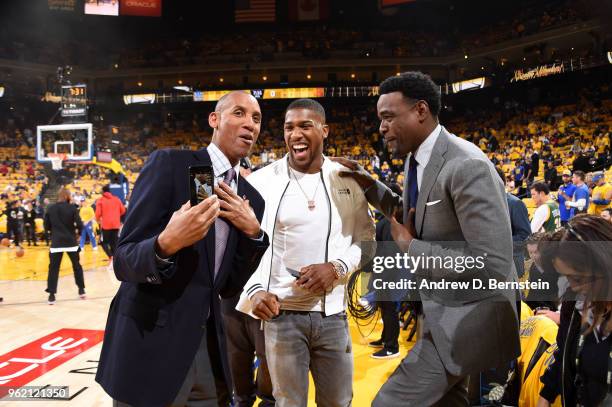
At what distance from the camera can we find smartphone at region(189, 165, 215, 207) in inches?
56.9

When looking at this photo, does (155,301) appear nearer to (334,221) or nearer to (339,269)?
(339,269)

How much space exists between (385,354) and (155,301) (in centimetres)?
357

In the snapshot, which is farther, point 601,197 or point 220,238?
point 601,197

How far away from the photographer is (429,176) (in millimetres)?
1769

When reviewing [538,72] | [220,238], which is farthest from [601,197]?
[538,72]

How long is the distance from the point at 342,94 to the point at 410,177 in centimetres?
2526

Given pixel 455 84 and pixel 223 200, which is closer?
pixel 223 200

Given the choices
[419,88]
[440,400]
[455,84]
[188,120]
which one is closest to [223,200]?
[419,88]

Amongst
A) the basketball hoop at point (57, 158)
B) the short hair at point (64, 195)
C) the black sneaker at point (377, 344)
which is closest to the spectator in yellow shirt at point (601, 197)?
the black sneaker at point (377, 344)

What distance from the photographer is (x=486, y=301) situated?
1.71m

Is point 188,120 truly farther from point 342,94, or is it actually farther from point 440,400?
point 440,400

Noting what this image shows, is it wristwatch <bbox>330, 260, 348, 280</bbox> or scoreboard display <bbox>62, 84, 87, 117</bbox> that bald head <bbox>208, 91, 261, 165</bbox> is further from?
scoreboard display <bbox>62, 84, 87, 117</bbox>

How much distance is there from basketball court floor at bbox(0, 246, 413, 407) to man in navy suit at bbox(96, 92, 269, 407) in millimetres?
2314

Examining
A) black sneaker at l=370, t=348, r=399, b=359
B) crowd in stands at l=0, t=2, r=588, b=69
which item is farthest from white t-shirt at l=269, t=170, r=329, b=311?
crowd in stands at l=0, t=2, r=588, b=69
